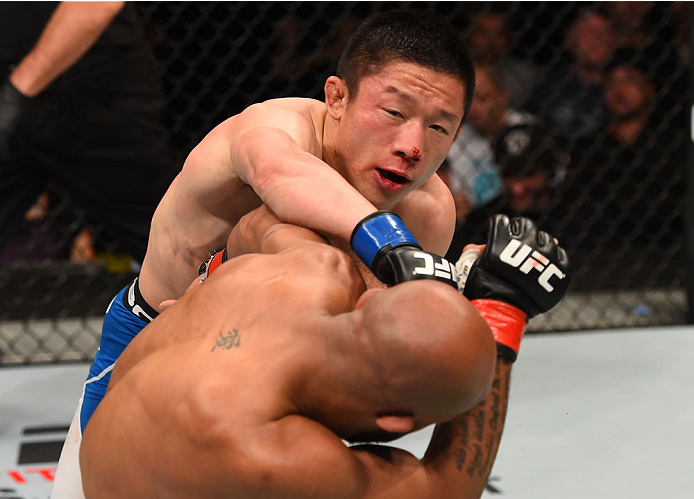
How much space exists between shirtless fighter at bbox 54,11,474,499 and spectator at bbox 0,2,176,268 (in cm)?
80

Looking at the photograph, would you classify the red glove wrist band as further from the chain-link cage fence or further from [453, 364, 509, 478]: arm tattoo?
the chain-link cage fence

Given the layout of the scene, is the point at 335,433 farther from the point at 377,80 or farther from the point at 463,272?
the point at 377,80

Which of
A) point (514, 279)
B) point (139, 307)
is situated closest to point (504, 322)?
point (514, 279)

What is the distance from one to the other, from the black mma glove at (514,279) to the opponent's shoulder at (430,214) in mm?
401

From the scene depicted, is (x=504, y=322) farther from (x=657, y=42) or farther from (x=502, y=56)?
(x=657, y=42)

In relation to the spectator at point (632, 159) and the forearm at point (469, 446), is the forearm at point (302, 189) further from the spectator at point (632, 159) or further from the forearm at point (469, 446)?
the spectator at point (632, 159)

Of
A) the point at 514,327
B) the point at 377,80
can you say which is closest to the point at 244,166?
the point at 377,80

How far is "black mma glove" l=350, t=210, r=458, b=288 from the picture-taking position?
1066 millimetres

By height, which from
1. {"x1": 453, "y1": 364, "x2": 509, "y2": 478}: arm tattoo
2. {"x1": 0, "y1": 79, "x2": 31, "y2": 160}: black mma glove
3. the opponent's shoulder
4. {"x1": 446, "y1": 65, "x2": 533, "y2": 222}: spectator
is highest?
{"x1": 453, "y1": 364, "x2": 509, "y2": 478}: arm tattoo

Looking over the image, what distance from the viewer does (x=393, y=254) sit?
1087 millimetres

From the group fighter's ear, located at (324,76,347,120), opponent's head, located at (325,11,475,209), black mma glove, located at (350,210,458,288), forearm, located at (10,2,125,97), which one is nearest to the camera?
black mma glove, located at (350,210,458,288)

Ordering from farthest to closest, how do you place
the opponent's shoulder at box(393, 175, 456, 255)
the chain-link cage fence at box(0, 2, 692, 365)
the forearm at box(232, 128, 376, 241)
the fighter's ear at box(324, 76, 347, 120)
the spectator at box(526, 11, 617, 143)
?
the spectator at box(526, 11, 617, 143) → the chain-link cage fence at box(0, 2, 692, 365) → the opponent's shoulder at box(393, 175, 456, 255) → the fighter's ear at box(324, 76, 347, 120) → the forearm at box(232, 128, 376, 241)

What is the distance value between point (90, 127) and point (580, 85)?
1.77 m

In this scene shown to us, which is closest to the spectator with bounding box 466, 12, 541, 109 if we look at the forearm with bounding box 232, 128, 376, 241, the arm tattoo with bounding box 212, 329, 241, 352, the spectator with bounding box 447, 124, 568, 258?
the spectator with bounding box 447, 124, 568, 258
